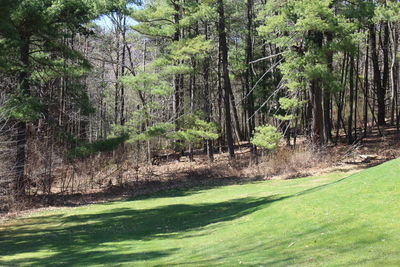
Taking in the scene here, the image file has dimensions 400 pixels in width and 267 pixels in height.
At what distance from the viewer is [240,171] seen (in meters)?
24.2

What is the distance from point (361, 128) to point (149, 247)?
87.5ft

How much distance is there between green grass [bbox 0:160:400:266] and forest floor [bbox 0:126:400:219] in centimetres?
468

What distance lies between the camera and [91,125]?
36.6 meters

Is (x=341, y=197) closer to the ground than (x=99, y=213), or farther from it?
farther from it

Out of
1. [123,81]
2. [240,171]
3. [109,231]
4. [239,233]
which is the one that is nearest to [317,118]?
[240,171]

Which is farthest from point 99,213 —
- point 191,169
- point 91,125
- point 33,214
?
point 91,125

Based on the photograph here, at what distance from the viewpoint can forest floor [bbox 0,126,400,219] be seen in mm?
20312

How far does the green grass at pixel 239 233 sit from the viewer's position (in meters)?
7.11

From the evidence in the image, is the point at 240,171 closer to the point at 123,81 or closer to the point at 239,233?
the point at 123,81

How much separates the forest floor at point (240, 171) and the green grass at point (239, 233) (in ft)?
15.4

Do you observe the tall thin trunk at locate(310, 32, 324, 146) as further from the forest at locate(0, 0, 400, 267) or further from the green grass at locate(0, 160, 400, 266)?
the green grass at locate(0, 160, 400, 266)

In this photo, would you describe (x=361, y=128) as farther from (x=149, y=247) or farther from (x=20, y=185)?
(x=149, y=247)

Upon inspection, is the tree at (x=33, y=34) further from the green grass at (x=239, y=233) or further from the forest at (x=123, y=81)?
the green grass at (x=239, y=233)

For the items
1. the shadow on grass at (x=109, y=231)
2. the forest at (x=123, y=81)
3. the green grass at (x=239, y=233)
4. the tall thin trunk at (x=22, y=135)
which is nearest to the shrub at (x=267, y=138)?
the forest at (x=123, y=81)
